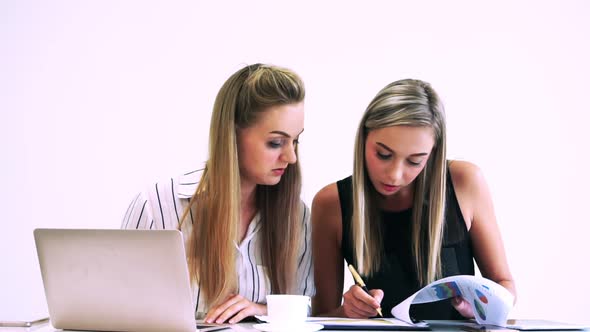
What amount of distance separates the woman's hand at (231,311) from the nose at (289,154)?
0.44 metres

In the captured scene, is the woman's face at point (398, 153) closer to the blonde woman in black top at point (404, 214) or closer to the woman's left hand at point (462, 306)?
the blonde woman in black top at point (404, 214)

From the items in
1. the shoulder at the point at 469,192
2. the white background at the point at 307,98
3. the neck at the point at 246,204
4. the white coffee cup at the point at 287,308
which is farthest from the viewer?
the white background at the point at 307,98

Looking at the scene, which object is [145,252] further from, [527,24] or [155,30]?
[527,24]

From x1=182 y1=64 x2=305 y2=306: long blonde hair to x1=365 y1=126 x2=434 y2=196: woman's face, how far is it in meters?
0.24

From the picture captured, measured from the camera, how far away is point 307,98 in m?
3.63

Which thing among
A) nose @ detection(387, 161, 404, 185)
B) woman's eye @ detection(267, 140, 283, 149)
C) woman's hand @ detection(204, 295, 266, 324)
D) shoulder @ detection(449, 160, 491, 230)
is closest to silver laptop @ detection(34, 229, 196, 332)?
woman's hand @ detection(204, 295, 266, 324)

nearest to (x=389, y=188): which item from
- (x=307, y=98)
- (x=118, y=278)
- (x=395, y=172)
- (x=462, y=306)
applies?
(x=395, y=172)

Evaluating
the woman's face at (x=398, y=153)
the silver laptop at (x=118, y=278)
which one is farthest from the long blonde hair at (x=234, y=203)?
the silver laptop at (x=118, y=278)

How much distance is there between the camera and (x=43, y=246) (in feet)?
5.31

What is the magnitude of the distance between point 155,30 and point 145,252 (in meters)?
2.25

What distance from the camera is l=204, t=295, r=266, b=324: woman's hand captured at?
1.94 metres

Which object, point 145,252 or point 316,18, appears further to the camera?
point 316,18

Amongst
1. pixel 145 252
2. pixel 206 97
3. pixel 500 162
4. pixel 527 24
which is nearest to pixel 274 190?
pixel 145 252

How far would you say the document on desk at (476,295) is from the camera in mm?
1795
